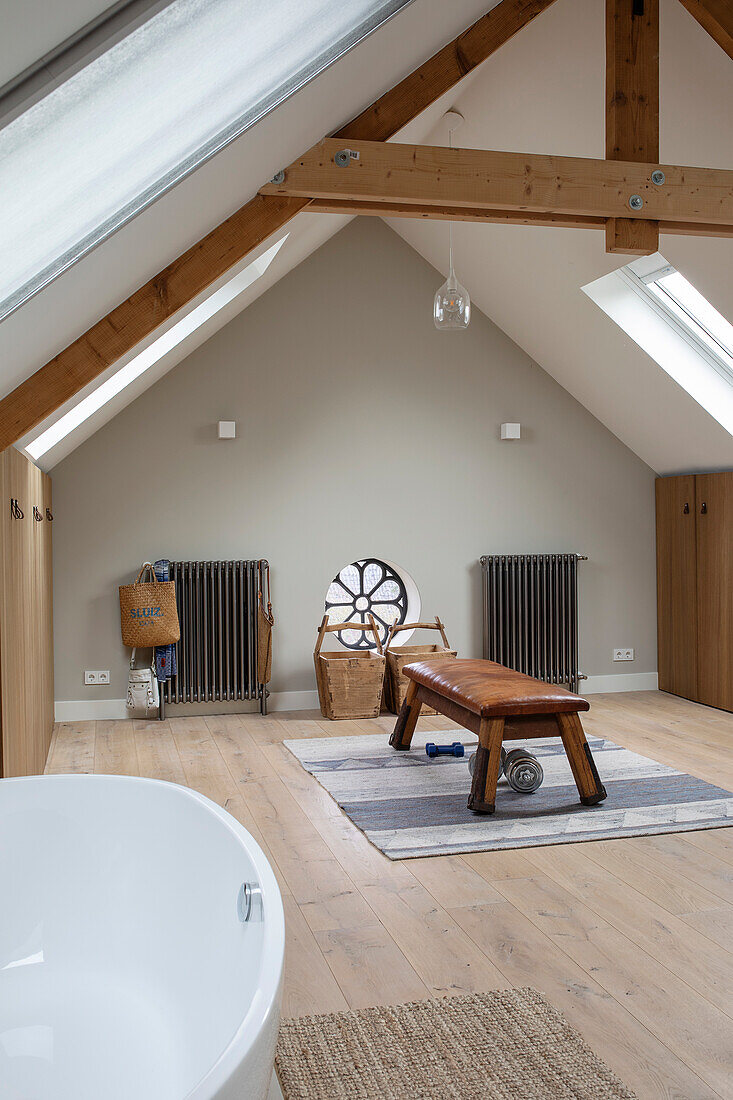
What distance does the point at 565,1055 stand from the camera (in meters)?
2.10

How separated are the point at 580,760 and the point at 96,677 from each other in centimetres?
315

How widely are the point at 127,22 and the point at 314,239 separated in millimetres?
4744

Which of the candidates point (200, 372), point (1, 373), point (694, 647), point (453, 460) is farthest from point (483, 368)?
point (1, 373)

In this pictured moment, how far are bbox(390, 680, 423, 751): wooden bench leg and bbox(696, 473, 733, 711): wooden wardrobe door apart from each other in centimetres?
219

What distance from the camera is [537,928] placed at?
2.80m

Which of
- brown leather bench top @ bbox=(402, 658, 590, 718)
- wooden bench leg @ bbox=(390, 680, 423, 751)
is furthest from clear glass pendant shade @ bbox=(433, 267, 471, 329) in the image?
wooden bench leg @ bbox=(390, 680, 423, 751)

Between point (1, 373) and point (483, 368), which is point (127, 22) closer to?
point (1, 373)

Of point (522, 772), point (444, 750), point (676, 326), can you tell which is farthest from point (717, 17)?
point (444, 750)

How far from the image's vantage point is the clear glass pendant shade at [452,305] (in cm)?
438

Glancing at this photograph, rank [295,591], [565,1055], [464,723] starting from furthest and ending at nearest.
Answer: [295,591], [464,723], [565,1055]

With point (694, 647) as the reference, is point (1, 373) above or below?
above

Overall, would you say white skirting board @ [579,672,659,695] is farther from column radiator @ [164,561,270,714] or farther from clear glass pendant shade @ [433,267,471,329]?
clear glass pendant shade @ [433,267,471,329]

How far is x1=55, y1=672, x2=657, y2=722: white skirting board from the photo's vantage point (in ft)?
18.9

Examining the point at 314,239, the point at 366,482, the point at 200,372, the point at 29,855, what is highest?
the point at 314,239
